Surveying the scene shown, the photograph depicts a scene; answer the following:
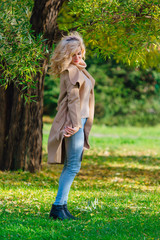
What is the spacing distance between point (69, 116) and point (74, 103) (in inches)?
5.7

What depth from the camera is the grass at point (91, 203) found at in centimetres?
363

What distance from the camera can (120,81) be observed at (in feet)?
72.5

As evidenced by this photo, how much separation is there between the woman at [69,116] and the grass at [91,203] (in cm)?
36

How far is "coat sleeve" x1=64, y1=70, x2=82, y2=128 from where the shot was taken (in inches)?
152

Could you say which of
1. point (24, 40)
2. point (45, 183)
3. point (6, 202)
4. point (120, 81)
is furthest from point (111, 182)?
point (120, 81)

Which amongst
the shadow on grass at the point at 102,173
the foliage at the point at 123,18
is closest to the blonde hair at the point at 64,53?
the foliage at the point at 123,18

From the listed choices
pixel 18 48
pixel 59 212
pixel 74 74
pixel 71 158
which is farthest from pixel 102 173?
pixel 74 74

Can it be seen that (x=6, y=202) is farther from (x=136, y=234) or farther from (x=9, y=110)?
(x=9, y=110)

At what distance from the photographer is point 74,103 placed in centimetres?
387

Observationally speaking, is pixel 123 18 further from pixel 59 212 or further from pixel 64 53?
pixel 59 212

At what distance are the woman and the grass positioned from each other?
0.36 m

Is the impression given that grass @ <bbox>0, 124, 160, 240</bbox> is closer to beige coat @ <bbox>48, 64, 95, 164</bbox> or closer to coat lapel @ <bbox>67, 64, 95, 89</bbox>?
beige coat @ <bbox>48, 64, 95, 164</bbox>

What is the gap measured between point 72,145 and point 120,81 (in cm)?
1850

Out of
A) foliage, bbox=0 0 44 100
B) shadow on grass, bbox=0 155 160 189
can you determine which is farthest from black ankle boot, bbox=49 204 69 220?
shadow on grass, bbox=0 155 160 189
